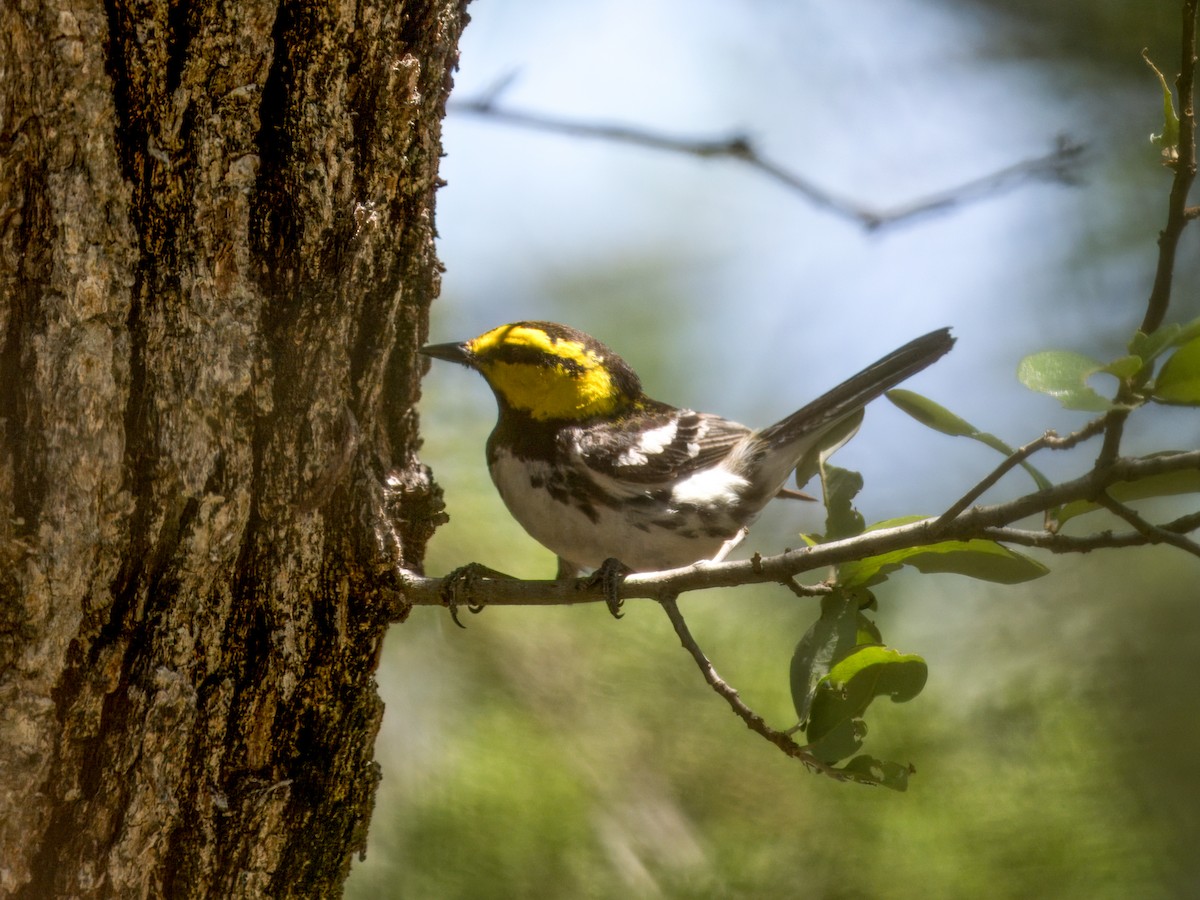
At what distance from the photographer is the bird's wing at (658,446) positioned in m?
2.77

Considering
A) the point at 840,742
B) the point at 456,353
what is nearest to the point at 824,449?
the point at 840,742

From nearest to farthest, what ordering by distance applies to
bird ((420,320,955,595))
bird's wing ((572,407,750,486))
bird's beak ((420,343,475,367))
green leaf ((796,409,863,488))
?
green leaf ((796,409,863,488)) → bird ((420,320,955,595)) → bird's wing ((572,407,750,486)) → bird's beak ((420,343,475,367))

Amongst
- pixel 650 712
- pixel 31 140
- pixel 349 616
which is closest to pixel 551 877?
pixel 650 712

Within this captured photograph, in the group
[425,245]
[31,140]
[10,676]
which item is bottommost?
[10,676]

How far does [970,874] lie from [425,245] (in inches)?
68.9

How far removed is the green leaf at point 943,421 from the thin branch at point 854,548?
0.39 ft

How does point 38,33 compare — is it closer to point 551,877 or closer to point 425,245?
point 425,245

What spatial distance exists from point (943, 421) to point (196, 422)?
1.02 m

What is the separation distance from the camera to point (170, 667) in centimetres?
141

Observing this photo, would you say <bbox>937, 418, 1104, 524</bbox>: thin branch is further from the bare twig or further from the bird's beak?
the bird's beak

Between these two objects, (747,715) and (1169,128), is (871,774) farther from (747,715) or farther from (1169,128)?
(1169,128)

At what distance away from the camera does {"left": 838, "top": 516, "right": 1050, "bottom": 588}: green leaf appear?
55.5 inches

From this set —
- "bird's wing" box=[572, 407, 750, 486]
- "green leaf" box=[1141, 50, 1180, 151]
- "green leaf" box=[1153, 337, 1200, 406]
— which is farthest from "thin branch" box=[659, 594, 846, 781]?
"bird's wing" box=[572, 407, 750, 486]

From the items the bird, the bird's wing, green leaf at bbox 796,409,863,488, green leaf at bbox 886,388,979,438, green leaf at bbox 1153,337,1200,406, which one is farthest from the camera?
the bird's wing
